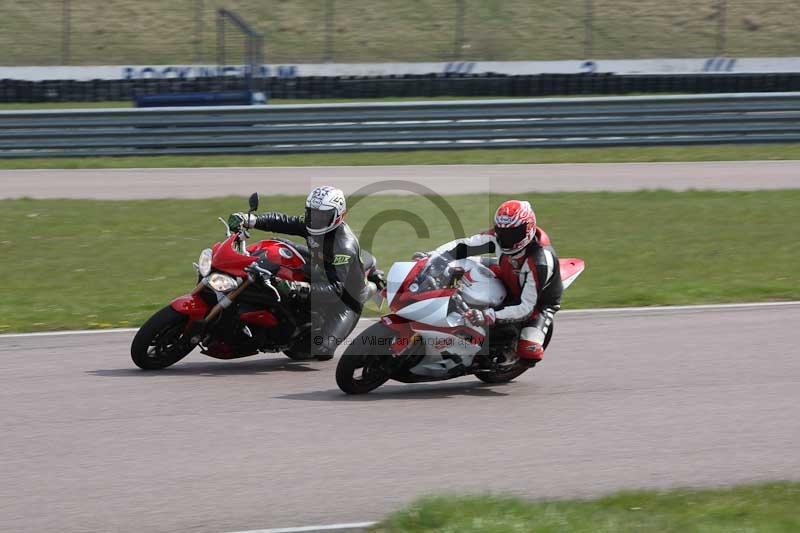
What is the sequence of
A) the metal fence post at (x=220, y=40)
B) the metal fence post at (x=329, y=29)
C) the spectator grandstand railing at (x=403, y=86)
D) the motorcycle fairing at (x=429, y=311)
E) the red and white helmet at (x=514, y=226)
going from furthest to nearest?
the metal fence post at (x=329, y=29) < the metal fence post at (x=220, y=40) < the spectator grandstand railing at (x=403, y=86) < the red and white helmet at (x=514, y=226) < the motorcycle fairing at (x=429, y=311)

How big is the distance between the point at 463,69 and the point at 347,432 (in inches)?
911

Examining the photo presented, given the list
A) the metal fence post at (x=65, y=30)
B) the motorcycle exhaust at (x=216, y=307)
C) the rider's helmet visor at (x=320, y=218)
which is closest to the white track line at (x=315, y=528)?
the motorcycle exhaust at (x=216, y=307)

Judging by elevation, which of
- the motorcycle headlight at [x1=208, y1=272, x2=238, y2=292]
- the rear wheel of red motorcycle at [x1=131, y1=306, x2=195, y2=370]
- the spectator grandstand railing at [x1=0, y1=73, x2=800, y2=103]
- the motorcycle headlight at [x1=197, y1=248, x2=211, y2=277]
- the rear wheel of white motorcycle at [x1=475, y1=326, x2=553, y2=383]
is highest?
the spectator grandstand railing at [x1=0, y1=73, x2=800, y2=103]

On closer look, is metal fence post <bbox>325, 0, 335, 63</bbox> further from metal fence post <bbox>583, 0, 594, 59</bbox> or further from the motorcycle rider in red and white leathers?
the motorcycle rider in red and white leathers

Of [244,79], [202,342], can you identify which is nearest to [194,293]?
[202,342]

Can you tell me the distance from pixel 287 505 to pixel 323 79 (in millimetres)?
23761

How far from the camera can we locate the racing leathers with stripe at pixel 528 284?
7859 millimetres

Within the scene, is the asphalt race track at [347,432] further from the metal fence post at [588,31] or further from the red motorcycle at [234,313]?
the metal fence post at [588,31]

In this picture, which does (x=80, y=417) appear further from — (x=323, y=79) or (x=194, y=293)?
(x=323, y=79)

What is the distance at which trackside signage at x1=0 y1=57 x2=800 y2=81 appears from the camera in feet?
95.3

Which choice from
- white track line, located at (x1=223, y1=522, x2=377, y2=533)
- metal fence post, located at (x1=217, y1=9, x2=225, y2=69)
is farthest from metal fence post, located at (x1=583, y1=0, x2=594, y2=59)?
white track line, located at (x1=223, y1=522, x2=377, y2=533)

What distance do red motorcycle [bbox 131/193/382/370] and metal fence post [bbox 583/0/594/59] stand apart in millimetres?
22611

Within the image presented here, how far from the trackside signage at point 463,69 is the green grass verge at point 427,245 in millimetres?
12565

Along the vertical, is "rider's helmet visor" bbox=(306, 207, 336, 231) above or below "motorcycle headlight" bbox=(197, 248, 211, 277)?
above
